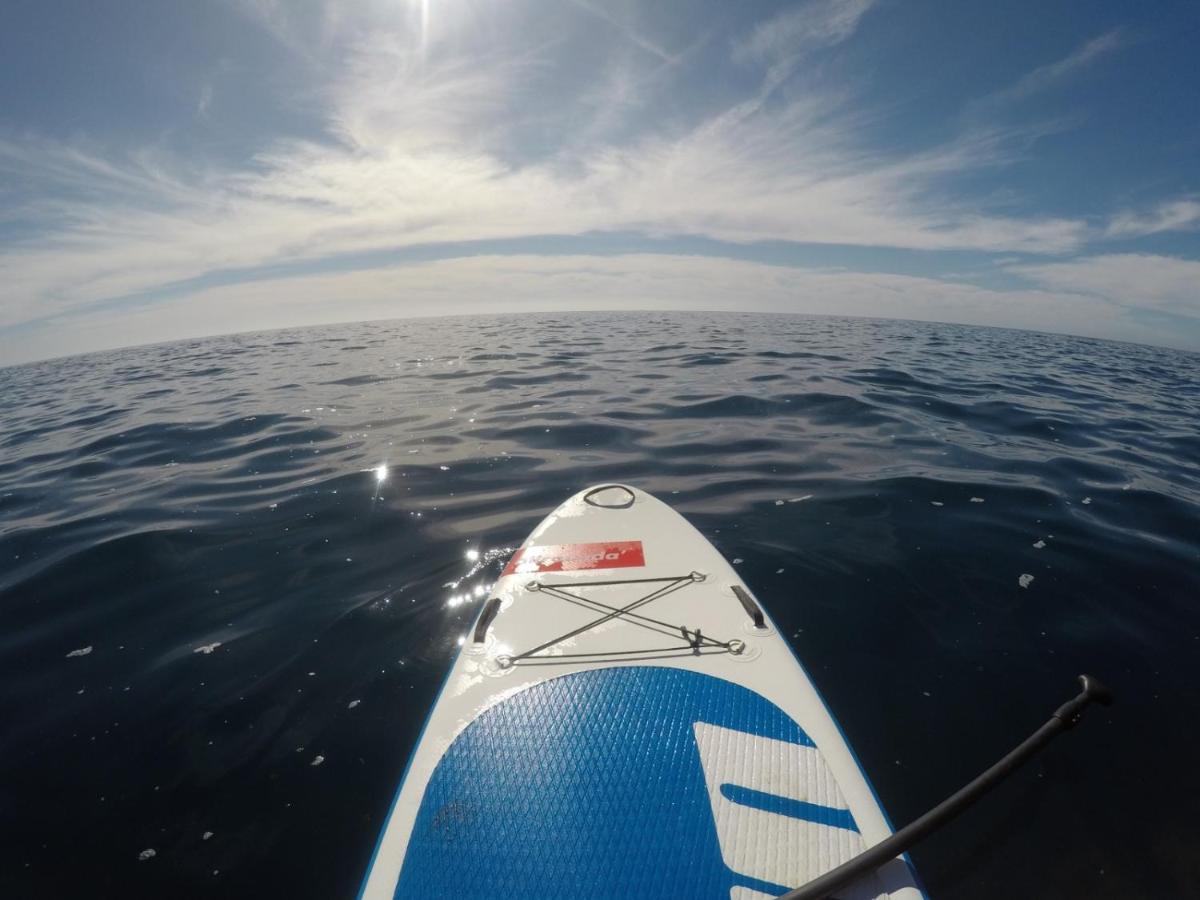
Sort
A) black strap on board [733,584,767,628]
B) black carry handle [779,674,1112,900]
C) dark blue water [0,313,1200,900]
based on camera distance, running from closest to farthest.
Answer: black carry handle [779,674,1112,900], dark blue water [0,313,1200,900], black strap on board [733,584,767,628]

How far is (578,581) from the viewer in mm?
4137

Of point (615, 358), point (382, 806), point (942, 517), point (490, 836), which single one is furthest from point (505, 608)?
point (615, 358)

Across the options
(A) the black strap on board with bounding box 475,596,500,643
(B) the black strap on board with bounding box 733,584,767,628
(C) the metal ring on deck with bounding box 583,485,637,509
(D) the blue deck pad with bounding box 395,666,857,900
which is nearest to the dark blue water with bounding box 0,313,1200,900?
(A) the black strap on board with bounding box 475,596,500,643

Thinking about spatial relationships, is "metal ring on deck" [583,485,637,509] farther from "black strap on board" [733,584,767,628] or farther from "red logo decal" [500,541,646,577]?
"black strap on board" [733,584,767,628]

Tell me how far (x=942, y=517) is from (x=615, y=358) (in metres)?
14.1

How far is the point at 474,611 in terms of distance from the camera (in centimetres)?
438

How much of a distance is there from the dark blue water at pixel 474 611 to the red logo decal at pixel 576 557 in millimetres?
594

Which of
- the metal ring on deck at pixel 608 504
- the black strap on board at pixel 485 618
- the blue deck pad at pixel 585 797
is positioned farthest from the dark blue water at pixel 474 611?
the metal ring on deck at pixel 608 504

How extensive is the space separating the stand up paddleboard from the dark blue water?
68 cm

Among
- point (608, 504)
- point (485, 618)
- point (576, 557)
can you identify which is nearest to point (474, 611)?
point (485, 618)

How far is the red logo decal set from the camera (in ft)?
14.2

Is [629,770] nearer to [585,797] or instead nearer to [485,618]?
[585,797]

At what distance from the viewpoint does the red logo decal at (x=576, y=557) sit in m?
4.34

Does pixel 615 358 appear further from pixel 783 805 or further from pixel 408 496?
pixel 783 805
